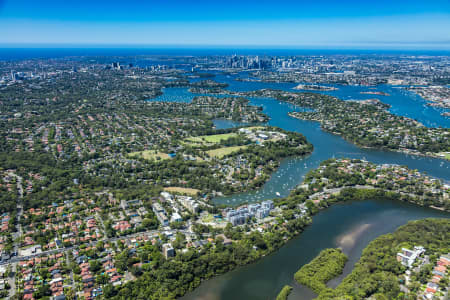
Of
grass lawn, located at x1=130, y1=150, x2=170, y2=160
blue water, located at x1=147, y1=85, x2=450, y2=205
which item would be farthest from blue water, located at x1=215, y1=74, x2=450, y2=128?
grass lawn, located at x1=130, y1=150, x2=170, y2=160

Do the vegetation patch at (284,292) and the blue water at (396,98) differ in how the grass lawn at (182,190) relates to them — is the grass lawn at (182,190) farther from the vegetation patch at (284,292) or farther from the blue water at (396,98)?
the blue water at (396,98)

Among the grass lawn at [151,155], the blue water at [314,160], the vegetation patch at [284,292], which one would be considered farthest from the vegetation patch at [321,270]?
the grass lawn at [151,155]

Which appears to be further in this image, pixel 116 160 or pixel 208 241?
pixel 116 160

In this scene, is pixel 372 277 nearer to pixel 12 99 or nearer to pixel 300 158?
pixel 300 158

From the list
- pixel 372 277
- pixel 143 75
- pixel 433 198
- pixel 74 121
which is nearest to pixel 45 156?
pixel 74 121

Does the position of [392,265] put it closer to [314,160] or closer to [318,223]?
[318,223]

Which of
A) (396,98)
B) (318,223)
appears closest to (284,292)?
(318,223)

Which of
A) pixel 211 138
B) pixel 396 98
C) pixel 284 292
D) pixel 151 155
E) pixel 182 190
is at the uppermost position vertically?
pixel 396 98
